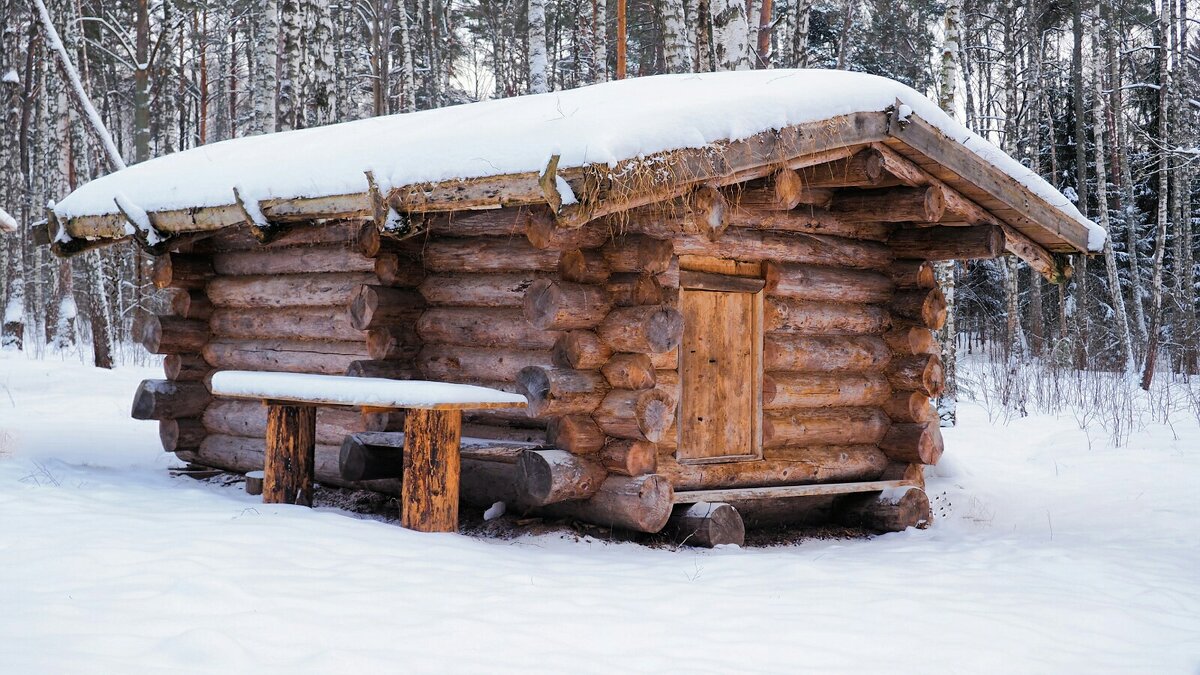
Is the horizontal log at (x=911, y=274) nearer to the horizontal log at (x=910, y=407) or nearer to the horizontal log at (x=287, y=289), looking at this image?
the horizontal log at (x=910, y=407)

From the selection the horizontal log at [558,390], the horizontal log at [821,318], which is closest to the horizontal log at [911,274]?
the horizontal log at [821,318]

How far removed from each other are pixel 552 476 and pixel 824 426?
109 inches

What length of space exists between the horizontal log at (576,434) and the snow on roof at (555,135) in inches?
68.7

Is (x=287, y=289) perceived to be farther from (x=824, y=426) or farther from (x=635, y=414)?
(x=824, y=426)

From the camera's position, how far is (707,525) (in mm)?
7070

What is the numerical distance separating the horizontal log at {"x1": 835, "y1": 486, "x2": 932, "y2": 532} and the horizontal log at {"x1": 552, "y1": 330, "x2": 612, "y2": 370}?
2.86 meters

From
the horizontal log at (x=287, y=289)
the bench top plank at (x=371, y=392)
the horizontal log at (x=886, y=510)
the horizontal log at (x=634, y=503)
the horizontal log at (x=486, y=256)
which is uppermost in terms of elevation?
the horizontal log at (x=486, y=256)

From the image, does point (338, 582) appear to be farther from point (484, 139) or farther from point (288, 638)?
point (484, 139)

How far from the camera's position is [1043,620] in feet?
18.3

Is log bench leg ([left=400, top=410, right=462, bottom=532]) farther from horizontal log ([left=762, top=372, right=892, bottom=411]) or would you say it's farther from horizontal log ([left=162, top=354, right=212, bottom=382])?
horizontal log ([left=162, top=354, right=212, bottom=382])

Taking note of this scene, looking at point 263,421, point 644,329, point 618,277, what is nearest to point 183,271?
point 263,421

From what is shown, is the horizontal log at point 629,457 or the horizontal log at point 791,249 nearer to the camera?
the horizontal log at point 629,457

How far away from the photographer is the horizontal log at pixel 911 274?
29.3ft

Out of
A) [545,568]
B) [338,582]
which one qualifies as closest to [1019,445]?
[545,568]
